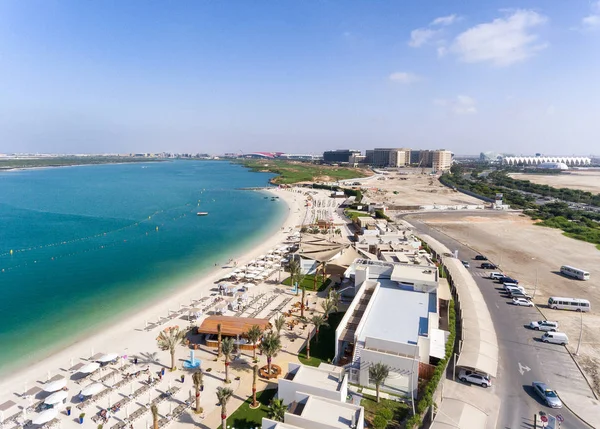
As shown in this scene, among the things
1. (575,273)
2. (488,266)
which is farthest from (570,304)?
(488,266)

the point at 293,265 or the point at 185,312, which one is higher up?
the point at 293,265

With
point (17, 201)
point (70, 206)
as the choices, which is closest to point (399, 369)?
point (70, 206)

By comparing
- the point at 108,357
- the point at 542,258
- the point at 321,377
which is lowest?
the point at 108,357

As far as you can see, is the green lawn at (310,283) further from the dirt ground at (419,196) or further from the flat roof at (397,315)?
the dirt ground at (419,196)

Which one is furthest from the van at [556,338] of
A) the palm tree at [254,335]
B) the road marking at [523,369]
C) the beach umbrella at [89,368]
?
the beach umbrella at [89,368]

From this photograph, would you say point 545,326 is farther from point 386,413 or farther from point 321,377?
point 321,377

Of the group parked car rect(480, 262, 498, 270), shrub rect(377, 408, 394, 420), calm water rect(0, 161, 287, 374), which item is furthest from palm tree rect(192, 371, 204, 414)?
parked car rect(480, 262, 498, 270)

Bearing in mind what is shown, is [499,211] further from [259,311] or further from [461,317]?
[259,311]
